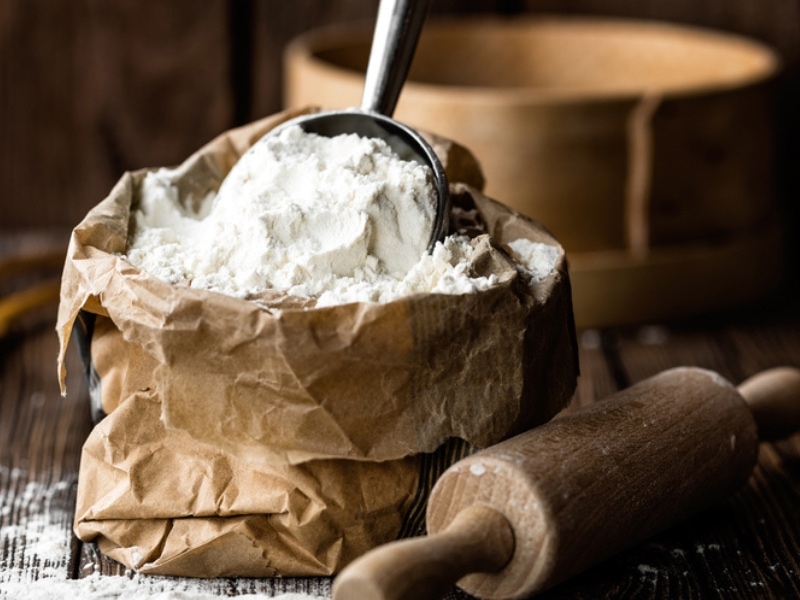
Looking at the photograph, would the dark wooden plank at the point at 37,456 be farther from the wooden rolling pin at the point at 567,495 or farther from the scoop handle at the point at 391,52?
the scoop handle at the point at 391,52

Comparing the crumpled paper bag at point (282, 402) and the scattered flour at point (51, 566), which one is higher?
the crumpled paper bag at point (282, 402)

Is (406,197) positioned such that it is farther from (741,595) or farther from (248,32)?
(248,32)

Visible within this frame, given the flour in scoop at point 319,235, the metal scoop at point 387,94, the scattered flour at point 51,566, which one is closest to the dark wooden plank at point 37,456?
the scattered flour at point 51,566

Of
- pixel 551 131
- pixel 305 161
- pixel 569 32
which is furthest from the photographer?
pixel 569 32

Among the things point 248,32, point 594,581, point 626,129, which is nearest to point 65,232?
point 248,32

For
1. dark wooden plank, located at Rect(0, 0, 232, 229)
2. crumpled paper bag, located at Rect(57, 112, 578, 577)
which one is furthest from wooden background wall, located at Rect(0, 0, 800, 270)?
crumpled paper bag, located at Rect(57, 112, 578, 577)

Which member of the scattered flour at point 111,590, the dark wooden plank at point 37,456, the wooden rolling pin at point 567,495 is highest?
the wooden rolling pin at point 567,495

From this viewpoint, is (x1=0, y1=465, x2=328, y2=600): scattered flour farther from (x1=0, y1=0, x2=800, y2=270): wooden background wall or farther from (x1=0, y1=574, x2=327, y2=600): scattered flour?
(x1=0, y1=0, x2=800, y2=270): wooden background wall
